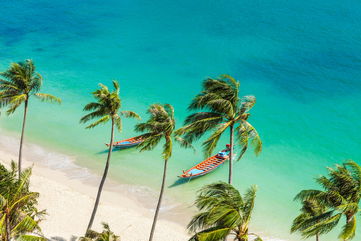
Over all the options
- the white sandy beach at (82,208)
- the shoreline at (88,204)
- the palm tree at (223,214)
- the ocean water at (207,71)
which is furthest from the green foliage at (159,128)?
the ocean water at (207,71)

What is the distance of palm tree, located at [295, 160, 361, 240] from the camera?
15.1 meters

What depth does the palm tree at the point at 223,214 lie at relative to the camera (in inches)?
581

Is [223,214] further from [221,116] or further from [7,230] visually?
[7,230]

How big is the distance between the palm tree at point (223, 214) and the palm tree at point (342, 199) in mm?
2761

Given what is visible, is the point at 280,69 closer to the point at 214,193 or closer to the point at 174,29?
the point at 174,29

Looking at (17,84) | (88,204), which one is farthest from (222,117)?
(88,204)

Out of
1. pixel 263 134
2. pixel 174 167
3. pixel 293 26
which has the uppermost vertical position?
pixel 293 26

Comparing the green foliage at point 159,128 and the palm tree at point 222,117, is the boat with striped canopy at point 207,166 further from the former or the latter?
the palm tree at point 222,117

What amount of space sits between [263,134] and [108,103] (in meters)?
24.5

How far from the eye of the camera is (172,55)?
62.5 meters

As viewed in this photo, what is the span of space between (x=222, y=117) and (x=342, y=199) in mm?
7745

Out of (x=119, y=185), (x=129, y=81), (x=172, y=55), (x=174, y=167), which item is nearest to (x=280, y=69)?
(x=172, y=55)

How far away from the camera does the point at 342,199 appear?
15.6m

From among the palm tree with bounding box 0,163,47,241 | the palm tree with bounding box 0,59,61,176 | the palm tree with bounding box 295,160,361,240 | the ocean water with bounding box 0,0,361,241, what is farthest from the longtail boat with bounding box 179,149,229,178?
the palm tree with bounding box 0,163,47,241
